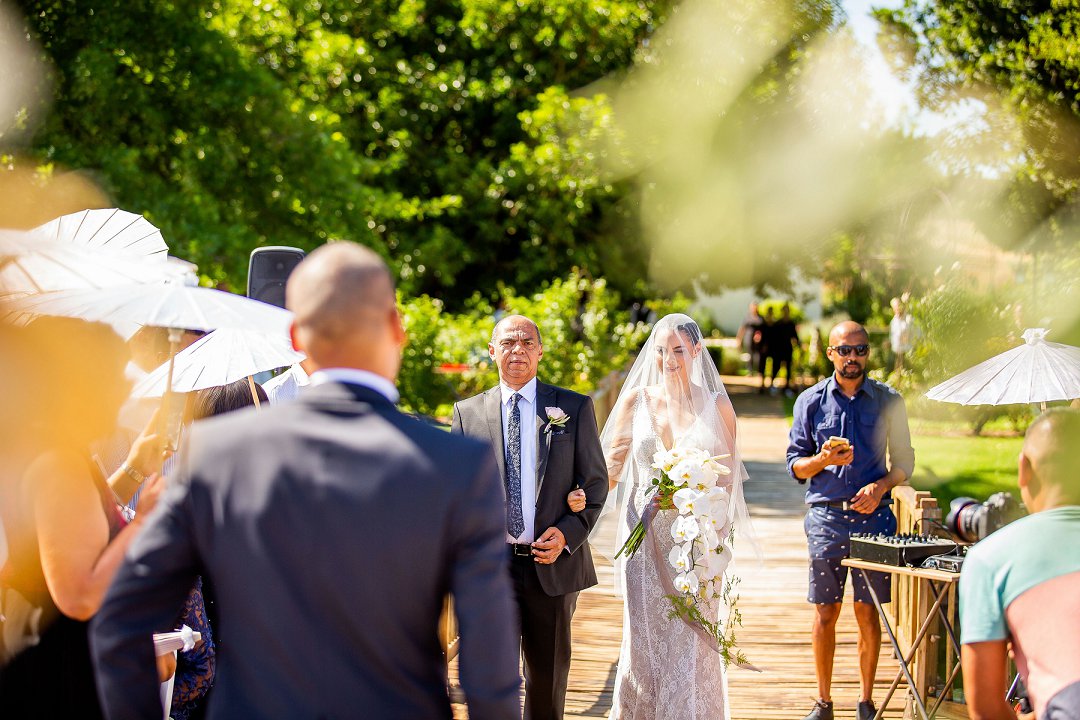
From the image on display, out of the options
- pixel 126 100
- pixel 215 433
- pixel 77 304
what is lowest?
pixel 215 433

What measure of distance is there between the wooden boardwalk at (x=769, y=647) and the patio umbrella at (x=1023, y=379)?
213 cm

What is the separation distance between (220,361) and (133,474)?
1.04 m

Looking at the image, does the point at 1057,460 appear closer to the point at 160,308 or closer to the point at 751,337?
the point at 160,308

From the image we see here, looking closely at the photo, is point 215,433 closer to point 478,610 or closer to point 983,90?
point 478,610

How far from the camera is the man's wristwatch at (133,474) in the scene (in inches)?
138

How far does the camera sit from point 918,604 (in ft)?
20.0

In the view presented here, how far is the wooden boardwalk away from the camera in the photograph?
6277 millimetres

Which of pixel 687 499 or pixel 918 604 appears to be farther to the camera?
pixel 918 604

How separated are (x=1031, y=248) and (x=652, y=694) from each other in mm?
14208

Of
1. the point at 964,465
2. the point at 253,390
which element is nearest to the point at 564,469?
the point at 253,390

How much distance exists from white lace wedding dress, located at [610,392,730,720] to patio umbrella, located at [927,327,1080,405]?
1.26 meters

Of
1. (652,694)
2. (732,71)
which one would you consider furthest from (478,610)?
(732,71)

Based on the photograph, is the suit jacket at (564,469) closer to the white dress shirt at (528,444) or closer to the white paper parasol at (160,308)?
the white dress shirt at (528,444)

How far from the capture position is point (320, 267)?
225 centimetres
